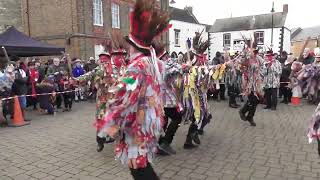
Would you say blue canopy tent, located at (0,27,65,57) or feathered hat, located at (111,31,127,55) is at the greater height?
blue canopy tent, located at (0,27,65,57)

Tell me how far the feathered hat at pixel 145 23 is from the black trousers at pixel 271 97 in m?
8.09

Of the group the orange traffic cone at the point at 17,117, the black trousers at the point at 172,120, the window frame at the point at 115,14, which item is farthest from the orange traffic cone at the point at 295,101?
the window frame at the point at 115,14

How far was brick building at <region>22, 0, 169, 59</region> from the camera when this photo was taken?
1961cm

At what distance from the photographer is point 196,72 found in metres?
6.07

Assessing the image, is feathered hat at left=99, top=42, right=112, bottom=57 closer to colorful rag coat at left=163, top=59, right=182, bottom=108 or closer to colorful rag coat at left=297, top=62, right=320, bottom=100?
colorful rag coat at left=163, top=59, right=182, bottom=108

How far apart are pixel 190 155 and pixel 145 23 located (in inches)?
119

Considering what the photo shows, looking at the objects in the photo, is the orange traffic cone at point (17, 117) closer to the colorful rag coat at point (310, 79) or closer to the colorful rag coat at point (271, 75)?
the colorful rag coat at point (271, 75)

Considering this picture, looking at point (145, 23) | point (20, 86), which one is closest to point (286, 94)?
point (20, 86)

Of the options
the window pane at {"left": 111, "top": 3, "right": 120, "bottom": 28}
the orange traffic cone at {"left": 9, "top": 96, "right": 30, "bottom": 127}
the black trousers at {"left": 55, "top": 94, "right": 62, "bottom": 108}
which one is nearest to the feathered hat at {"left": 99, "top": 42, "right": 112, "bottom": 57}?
the orange traffic cone at {"left": 9, "top": 96, "right": 30, "bottom": 127}

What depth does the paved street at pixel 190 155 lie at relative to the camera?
4844 mm

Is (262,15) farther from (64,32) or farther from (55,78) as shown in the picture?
(55,78)

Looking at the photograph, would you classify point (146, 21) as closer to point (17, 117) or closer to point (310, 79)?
point (17, 117)

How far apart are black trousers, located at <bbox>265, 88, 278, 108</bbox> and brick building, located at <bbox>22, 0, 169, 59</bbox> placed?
11.3 metres

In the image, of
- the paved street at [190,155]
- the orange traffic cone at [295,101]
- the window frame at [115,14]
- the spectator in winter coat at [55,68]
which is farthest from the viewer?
the window frame at [115,14]
